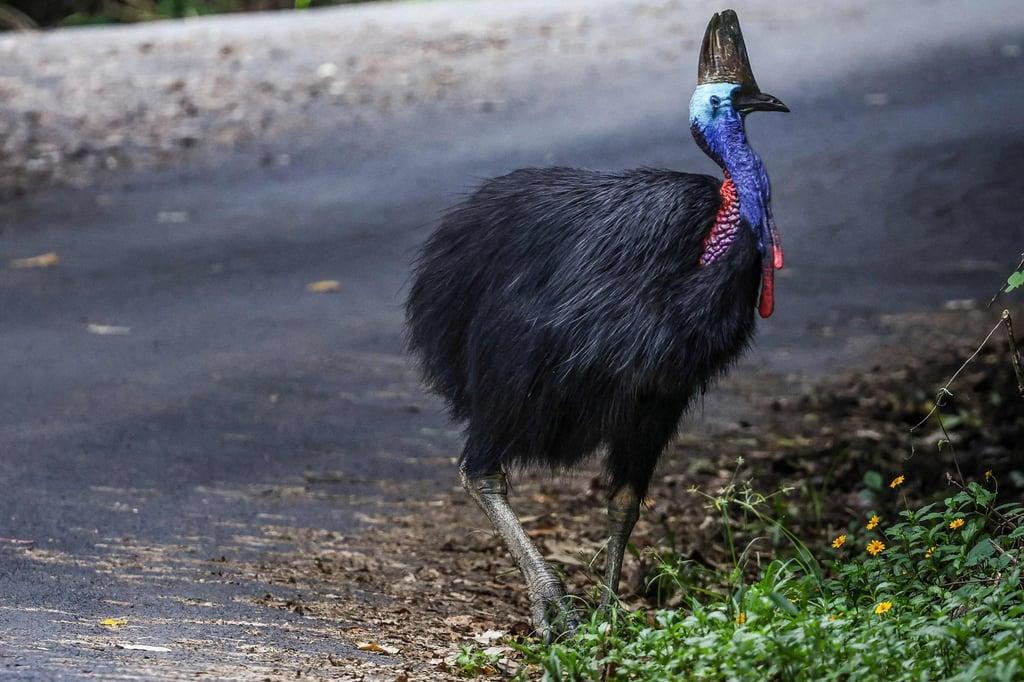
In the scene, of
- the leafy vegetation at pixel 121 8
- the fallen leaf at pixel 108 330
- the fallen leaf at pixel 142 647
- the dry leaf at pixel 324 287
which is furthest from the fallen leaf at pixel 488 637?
the leafy vegetation at pixel 121 8

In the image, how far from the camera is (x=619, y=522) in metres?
4.11

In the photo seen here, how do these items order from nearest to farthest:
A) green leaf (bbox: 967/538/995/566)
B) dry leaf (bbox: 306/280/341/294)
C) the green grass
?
the green grass
green leaf (bbox: 967/538/995/566)
dry leaf (bbox: 306/280/341/294)

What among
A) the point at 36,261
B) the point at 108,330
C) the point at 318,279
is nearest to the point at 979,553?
the point at 108,330

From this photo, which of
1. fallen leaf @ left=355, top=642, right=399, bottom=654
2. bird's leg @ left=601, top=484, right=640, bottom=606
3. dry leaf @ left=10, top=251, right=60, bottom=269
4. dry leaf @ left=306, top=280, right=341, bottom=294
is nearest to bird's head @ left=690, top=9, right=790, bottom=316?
bird's leg @ left=601, top=484, right=640, bottom=606

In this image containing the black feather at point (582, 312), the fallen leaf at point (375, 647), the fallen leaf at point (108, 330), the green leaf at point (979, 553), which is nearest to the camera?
the green leaf at point (979, 553)

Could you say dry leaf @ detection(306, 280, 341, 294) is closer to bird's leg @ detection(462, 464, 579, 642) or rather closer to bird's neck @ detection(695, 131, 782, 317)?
bird's leg @ detection(462, 464, 579, 642)

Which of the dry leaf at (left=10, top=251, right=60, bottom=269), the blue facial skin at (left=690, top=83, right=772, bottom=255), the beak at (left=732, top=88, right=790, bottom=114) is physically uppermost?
the beak at (left=732, top=88, right=790, bottom=114)

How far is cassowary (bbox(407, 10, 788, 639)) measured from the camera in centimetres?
364

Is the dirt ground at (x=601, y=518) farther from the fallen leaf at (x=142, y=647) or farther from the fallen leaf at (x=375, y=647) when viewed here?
the fallen leaf at (x=142, y=647)

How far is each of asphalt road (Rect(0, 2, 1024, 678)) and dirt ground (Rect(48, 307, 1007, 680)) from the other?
0.48 feet

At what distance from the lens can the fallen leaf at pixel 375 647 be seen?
12.4ft

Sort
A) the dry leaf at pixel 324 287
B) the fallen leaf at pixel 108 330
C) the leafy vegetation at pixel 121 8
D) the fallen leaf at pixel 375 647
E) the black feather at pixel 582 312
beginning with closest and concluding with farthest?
1. the black feather at pixel 582 312
2. the fallen leaf at pixel 375 647
3. the fallen leaf at pixel 108 330
4. the dry leaf at pixel 324 287
5. the leafy vegetation at pixel 121 8

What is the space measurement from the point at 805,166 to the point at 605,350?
7.01 m

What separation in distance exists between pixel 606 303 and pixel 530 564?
2.42 ft
